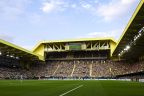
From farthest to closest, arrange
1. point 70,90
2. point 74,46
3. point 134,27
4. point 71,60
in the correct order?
1. point 71,60
2. point 74,46
3. point 134,27
4. point 70,90

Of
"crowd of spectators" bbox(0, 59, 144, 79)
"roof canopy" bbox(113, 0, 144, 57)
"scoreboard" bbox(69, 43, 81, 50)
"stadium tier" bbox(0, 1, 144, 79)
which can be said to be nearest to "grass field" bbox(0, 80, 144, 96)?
"roof canopy" bbox(113, 0, 144, 57)

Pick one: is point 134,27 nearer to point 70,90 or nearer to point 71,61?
point 70,90

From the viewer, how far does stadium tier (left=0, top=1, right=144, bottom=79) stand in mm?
87688

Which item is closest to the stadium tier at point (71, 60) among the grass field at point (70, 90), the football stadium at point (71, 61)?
the football stadium at point (71, 61)

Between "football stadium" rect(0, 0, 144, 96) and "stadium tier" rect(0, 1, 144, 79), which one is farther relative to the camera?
"stadium tier" rect(0, 1, 144, 79)

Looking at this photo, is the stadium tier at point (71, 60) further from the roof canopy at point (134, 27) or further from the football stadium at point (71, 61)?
the roof canopy at point (134, 27)

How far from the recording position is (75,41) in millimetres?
104062

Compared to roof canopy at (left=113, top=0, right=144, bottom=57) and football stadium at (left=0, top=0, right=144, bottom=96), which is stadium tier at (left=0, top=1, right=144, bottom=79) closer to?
football stadium at (left=0, top=0, right=144, bottom=96)

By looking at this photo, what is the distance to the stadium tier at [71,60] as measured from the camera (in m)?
87.7

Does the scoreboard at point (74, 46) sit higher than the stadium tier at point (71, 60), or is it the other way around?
the scoreboard at point (74, 46)

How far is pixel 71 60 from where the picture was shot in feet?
352

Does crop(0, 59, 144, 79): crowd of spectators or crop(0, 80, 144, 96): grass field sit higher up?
crop(0, 59, 144, 79): crowd of spectators

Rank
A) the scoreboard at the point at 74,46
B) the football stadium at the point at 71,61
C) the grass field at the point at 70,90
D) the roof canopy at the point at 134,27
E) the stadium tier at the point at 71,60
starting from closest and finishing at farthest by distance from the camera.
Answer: the grass field at the point at 70,90
the roof canopy at the point at 134,27
the football stadium at the point at 71,61
the stadium tier at the point at 71,60
the scoreboard at the point at 74,46

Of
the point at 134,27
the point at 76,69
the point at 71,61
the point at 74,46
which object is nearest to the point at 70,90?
the point at 134,27
